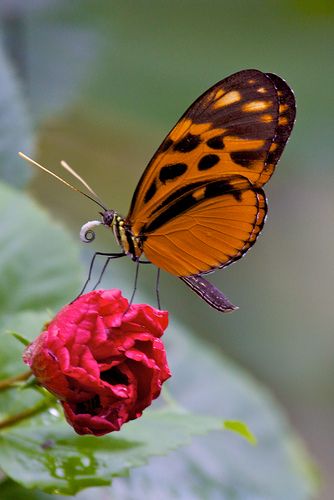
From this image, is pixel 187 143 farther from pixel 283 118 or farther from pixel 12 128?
pixel 12 128

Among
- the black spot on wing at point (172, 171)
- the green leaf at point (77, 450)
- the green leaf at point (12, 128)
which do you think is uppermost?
the black spot on wing at point (172, 171)

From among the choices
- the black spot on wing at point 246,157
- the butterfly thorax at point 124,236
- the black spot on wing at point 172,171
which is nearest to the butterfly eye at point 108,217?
the butterfly thorax at point 124,236

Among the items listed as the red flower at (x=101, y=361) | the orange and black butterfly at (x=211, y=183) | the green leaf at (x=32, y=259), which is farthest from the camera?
the green leaf at (x=32, y=259)

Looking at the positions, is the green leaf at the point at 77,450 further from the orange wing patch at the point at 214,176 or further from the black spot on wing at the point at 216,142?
the black spot on wing at the point at 216,142

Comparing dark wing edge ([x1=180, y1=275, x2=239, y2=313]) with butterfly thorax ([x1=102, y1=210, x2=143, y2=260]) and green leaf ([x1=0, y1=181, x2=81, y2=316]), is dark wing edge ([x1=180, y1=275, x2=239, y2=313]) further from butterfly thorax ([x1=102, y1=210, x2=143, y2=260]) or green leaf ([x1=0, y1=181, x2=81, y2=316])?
green leaf ([x1=0, y1=181, x2=81, y2=316])

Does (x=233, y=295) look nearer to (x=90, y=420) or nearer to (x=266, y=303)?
(x=266, y=303)

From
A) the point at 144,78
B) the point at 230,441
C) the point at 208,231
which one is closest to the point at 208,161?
the point at 208,231
